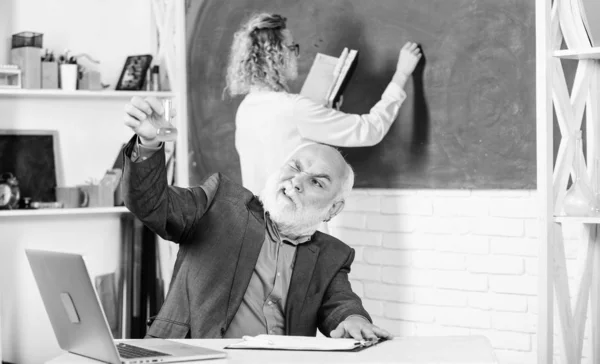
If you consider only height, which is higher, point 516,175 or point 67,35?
point 67,35

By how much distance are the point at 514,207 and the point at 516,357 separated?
0.65 metres

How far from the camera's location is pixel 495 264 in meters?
3.86

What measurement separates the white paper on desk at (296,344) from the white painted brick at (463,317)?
64.3 inches

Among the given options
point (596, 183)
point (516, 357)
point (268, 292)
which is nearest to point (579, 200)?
point (596, 183)

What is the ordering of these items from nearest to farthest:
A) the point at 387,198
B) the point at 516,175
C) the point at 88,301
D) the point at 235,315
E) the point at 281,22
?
the point at 88,301, the point at 235,315, the point at 516,175, the point at 387,198, the point at 281,22

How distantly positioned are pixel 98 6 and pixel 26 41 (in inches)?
26.1

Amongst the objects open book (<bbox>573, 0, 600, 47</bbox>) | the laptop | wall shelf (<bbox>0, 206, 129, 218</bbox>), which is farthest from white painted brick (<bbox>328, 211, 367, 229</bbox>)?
the laptop

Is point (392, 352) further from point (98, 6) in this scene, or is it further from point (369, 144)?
point (98, 6)

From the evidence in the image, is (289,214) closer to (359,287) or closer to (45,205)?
(359,287)

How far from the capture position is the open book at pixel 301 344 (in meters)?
2.28

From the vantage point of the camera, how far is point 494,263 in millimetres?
3859

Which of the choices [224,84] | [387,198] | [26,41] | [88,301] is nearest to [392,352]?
[88,301]

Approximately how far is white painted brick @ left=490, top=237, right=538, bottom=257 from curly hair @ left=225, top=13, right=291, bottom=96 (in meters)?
1.46

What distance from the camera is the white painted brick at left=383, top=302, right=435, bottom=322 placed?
416 centimetres
